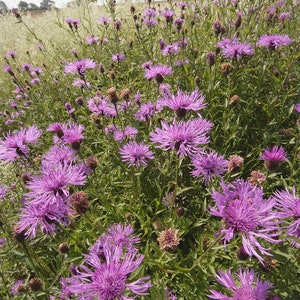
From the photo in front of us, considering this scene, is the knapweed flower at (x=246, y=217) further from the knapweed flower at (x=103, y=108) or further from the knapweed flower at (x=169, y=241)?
the knapweed flower at (x=103, y=108)

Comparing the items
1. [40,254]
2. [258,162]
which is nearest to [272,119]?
[258,162]

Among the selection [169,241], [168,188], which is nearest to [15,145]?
[168,188]

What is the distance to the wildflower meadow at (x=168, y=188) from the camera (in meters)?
1.15

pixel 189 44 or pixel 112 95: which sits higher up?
pixel 112 95

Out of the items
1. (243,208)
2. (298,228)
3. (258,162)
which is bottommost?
(258,162)

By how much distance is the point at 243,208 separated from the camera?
43.3 inches

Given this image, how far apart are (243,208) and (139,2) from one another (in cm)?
566

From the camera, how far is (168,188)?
197 cm

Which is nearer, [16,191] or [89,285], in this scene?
[89,285]

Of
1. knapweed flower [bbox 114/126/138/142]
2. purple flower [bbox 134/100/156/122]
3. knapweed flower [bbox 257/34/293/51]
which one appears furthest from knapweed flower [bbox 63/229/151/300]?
knapweed flower [bbox 257/34/293/51]

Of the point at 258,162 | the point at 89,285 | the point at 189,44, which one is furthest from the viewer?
the point at 189,44

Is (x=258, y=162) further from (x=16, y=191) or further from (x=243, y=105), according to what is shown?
(x=16, y=191)

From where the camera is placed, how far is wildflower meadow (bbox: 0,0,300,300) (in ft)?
3.77

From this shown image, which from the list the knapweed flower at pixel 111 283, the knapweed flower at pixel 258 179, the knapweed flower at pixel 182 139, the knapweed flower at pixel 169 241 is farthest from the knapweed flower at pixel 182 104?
the knapweed flower at pixel 111 283
